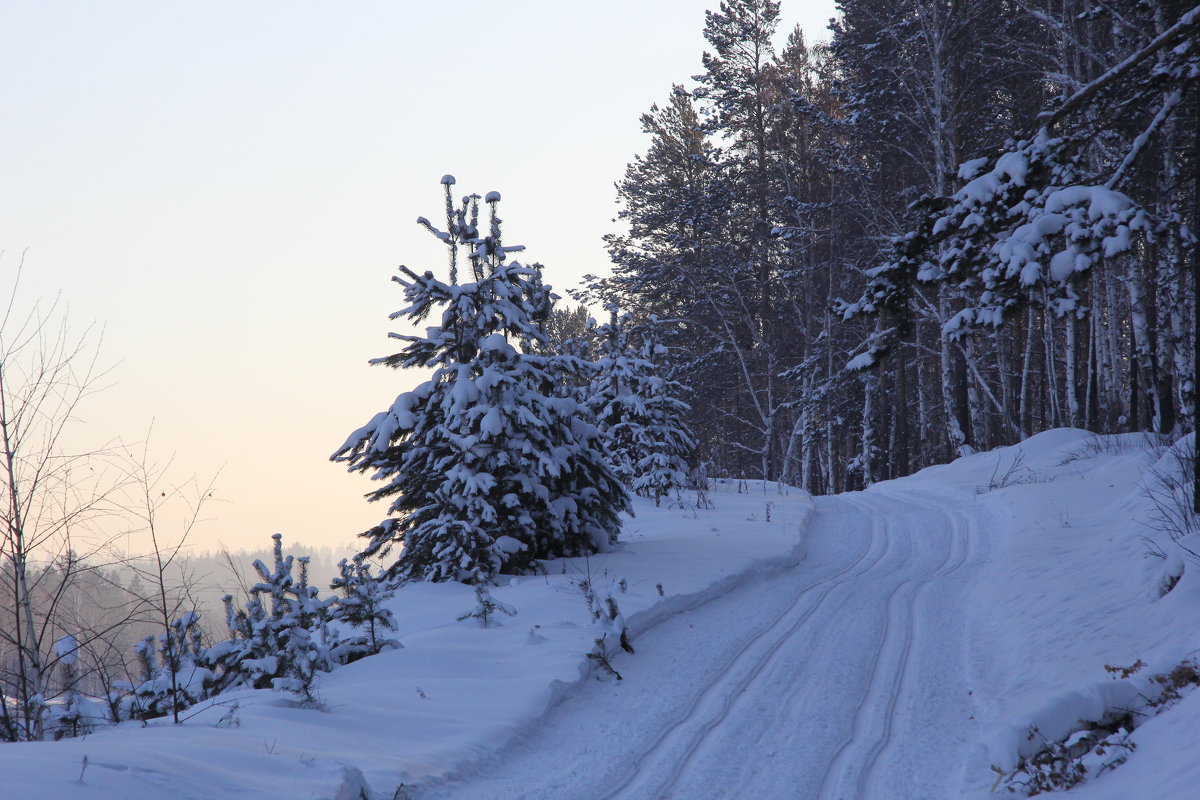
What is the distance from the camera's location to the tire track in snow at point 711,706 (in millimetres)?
5645

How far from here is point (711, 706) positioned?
707 cm

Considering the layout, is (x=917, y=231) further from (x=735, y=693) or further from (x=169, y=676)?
(x=169, y=676)

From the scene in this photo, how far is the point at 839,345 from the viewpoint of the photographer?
3331 centimetres

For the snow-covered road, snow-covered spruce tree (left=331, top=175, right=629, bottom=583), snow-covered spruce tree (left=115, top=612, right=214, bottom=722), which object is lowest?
the snow-covered road

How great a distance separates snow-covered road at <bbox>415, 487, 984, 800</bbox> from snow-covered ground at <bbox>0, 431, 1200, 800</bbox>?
0.03m

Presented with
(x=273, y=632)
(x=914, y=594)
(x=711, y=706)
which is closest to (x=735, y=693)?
(x=711, y=706)

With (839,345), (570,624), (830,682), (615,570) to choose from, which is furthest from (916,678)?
(839,345)

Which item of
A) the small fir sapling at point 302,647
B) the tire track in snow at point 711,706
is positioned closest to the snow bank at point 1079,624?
the tire track in snow at point 711,706

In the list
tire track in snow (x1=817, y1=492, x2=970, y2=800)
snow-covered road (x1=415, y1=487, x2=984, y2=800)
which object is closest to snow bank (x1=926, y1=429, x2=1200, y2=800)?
snow-covered road (x1=415, y1=487, x2=984, y2=800)

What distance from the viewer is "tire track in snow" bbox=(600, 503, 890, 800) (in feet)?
18.5

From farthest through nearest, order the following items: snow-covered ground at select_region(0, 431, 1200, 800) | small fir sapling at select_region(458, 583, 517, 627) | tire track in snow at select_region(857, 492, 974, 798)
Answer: small fir sapling at select_region(458, 583, 517, 627) → tire track in snow at select_region(857, 492, 974, 798) → snow-covered ground at select_region(0, 431, 1200, 800)

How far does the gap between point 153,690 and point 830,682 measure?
6175 millimetres

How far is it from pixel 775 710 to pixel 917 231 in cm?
557

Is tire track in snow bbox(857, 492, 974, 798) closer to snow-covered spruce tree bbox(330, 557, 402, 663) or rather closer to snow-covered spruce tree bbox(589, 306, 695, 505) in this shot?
snow-covered spruce tree bbox(330, 557, 402, 663)
